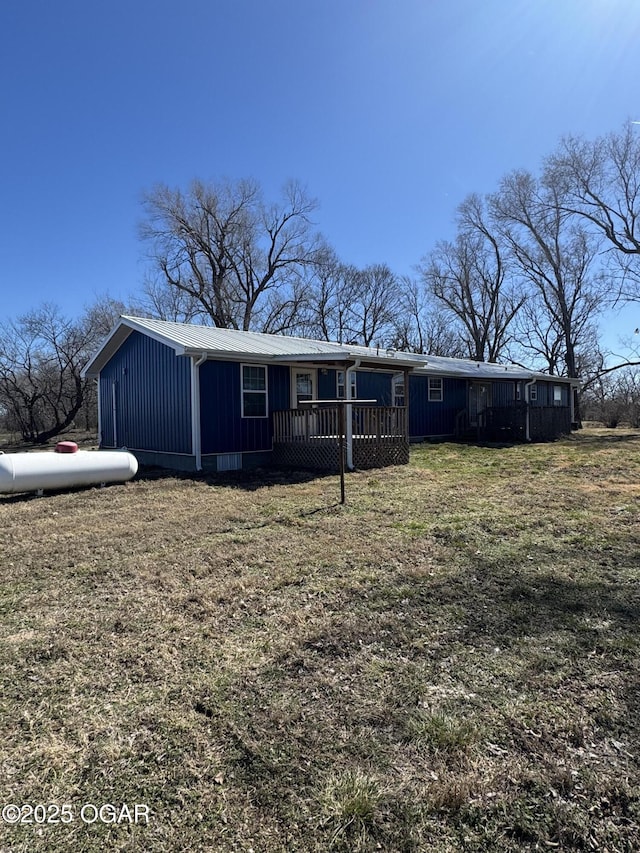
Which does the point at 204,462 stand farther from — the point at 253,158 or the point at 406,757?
the point at 253,158

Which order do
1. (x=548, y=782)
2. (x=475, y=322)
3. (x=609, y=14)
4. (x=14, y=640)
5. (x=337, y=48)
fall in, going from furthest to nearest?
1. (x=475, y=322)
2. (x=337, y=48)
3. (x=609, y=14)
4. (x=14, y=640)
5. (x=548, y=782)

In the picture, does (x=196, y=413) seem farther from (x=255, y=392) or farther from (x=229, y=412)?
(x=255, y=392)

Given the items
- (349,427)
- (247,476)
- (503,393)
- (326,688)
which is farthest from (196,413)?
(503,393)

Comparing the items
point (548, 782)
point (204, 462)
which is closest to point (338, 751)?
point (548, 782)

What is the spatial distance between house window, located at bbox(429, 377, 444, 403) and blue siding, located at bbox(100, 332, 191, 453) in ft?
30.8

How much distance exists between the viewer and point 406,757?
205cm

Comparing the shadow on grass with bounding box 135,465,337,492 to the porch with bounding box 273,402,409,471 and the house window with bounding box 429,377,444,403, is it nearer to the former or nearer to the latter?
the porch with bounding box 273,402,409,471

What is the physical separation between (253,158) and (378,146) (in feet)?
19.5

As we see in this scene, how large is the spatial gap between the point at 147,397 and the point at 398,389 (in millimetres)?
7892

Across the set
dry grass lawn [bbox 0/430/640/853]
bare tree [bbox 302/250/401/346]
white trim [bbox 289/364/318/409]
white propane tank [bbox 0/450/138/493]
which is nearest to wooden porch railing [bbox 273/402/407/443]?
white trim [bbox 289/364/318/409]

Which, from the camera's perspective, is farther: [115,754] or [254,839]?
[115,754]

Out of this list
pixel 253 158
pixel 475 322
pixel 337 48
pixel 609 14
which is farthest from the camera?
pixel 475 322

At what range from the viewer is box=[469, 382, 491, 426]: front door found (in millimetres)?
18781

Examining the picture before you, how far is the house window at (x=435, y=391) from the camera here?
17.3 metres
